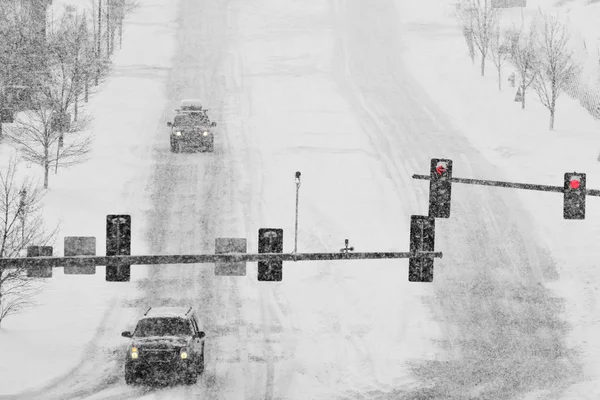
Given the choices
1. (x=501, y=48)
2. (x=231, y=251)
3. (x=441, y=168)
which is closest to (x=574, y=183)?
(x=441, y=168)

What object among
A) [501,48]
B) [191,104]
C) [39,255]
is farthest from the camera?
[501,48]

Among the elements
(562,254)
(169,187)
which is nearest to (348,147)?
(169,187)

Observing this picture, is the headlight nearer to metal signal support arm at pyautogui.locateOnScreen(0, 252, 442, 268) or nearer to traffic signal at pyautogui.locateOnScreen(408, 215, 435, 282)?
metal signal support arm at pyautogui.locateOnScreen(0, 252, 442, 268)

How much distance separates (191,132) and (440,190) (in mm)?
31775

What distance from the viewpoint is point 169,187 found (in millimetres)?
46125

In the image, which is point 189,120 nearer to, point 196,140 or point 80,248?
point 196,140

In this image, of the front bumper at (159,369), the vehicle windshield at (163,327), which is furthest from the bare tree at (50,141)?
the front bumper at (159,369)

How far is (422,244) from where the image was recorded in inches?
706

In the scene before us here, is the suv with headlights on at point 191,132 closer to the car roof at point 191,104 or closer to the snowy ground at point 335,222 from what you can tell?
the snowy ground at point 335,222

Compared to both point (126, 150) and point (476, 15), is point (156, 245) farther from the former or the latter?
point (476, 15)

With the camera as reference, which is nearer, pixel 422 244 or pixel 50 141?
pixel 422 244

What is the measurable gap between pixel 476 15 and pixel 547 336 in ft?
120

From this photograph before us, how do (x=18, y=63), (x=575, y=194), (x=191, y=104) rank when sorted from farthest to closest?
(x=191, y=104) → (x=18, y=63) → (x=575, y=194)

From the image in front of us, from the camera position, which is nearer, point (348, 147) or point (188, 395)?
point (188, 395)
